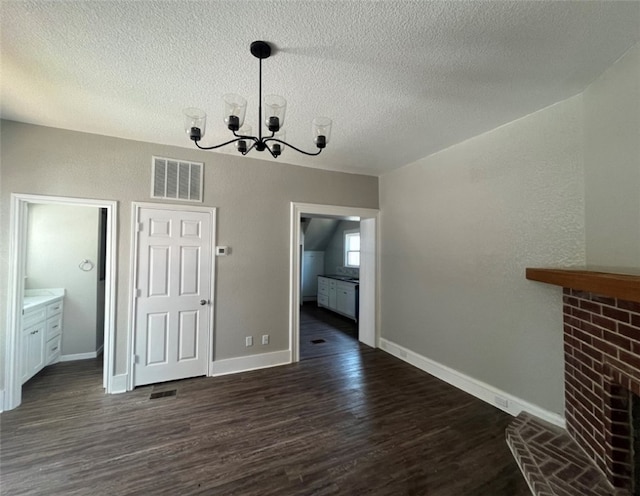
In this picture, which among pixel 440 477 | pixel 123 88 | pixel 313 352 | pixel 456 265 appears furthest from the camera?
pixel 313 352

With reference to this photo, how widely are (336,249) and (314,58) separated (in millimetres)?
6337

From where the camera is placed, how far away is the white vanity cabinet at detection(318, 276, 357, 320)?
5.88 m

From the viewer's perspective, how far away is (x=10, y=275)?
8.25ft

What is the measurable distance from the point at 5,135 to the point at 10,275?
53.9 inches

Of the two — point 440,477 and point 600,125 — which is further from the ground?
point 600,125

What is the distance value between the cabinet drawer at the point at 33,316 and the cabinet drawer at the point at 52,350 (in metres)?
0.43

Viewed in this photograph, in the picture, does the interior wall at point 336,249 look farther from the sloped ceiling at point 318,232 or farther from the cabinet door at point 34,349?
the cabinet door at point 34,349

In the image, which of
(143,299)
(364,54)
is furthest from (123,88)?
(143,299)

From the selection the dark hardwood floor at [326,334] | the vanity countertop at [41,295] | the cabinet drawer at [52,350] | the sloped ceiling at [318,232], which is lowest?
the dark hardwood floor at [326,334]

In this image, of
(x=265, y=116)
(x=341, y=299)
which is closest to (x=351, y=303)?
(x=341, y=299)

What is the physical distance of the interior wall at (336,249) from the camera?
7.39 m

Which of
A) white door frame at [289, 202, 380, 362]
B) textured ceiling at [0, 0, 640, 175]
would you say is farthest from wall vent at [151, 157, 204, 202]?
white door frame at [289, 202, 380, 362]

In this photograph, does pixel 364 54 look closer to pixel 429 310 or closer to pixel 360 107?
pixel 360 107

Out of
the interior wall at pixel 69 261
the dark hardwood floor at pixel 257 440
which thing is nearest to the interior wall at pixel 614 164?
the dark hardwood floor at pixel 257 440
